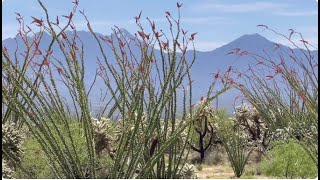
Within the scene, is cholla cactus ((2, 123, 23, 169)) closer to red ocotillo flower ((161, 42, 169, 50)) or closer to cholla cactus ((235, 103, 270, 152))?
red ocotillo flower ((161, 42, 169, 50))

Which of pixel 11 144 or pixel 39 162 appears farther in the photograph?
pixel 39 162

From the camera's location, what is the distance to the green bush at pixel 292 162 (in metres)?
9.59

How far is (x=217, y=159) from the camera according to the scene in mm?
15758

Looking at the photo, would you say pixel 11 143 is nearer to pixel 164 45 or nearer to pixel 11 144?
pixel 11 144

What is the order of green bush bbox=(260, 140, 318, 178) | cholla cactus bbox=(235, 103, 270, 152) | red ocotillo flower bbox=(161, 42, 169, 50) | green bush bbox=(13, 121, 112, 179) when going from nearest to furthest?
red ocotillo flower bbox=(161, 42, 169, 50) → green bush bbox=(13, 121, 112, 179) → green bush bbox=(260, 140, 318, 178) → cholla cactus bbox=(235, 103, 270, 152)

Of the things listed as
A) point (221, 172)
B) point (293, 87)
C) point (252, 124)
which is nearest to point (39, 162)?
point (293, 87)

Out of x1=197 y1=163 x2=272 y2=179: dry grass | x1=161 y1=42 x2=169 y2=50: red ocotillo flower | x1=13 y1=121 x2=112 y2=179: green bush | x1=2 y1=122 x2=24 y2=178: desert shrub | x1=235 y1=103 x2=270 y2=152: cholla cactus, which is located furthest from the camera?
x1=235 y1=103 x2=270 y2=152: cholla cactus

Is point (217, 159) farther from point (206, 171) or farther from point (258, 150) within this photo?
point (206, 171)

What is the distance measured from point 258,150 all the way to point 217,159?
1.07 meters

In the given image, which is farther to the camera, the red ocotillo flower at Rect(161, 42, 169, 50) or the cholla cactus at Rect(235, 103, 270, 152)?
the cholla cactus at Rect(235, 103, 270, 152)

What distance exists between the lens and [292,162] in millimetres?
9789

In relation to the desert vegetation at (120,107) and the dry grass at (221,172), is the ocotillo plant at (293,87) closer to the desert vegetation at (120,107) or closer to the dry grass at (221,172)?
the desert vegetation at (120,107)

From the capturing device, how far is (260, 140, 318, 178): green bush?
959cm

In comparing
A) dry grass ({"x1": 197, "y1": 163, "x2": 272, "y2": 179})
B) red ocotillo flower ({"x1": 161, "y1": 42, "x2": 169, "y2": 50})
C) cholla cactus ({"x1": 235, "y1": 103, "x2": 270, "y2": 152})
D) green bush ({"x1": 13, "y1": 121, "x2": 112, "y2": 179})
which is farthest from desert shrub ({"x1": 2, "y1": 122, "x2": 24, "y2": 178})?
cholla cactus ({"x1": 235, "y1": 103, "x2": 270, "y2": 152})
